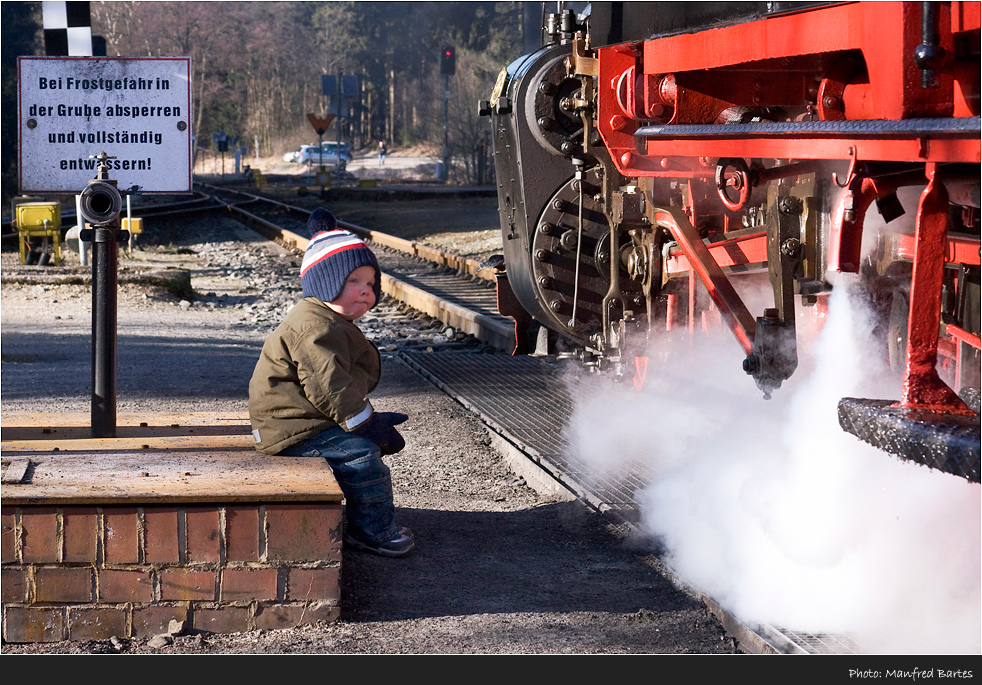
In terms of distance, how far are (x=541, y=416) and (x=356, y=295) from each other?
7.99ft

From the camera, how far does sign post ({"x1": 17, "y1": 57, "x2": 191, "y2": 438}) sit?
13.6 ft

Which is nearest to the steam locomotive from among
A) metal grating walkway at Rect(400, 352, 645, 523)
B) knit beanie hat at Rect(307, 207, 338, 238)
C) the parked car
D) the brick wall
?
metal grating walkway at Rect(400, 352, 645, 523)

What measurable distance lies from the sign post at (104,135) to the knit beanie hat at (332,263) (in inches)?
33.7

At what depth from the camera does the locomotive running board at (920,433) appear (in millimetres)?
2379

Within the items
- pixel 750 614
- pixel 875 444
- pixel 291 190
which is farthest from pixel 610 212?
pixel 291 190

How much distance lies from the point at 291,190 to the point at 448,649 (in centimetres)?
3725

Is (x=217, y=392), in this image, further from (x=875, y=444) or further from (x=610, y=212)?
(x=875, y=444)

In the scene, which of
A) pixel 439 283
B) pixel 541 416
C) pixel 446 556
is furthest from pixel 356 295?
pixel 439 283

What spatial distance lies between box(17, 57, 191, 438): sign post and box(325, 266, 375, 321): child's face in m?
0.94

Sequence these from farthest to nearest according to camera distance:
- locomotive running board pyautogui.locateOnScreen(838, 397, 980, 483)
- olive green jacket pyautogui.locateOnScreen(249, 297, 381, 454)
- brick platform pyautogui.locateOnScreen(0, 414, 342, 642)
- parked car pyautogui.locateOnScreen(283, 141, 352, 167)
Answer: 1. parked car pyautogui.locateOnScreen(283, 141, 352, 167)
2. olive green jacket pyautogui.locateOnScreen(249, 297, 381, 454)
3. brick platform pyautogui.locateOnScreen(0, 414, 342, 642)
4. locomotive running board pyautogui.locateOnScreen(838, 397, 980, 483)

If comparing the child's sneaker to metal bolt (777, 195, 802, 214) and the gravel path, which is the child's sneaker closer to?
the gravel path

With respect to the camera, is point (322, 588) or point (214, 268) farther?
point (214, 268)

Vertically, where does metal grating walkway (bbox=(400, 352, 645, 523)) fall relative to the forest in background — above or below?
below

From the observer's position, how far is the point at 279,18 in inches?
2889
